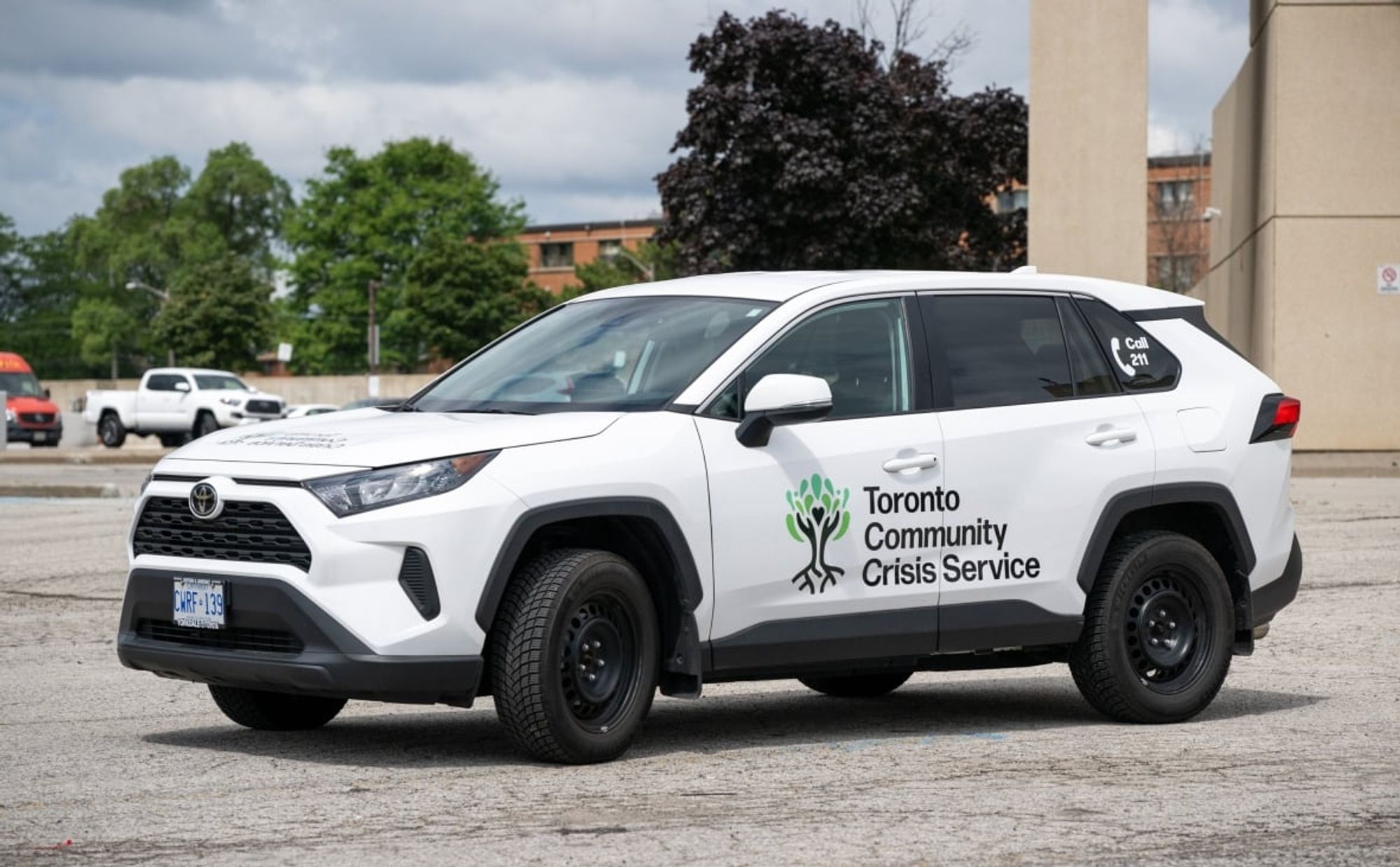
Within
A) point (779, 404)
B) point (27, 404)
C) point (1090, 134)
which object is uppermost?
point (1090, 134)

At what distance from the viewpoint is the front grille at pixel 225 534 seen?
6.52 meters

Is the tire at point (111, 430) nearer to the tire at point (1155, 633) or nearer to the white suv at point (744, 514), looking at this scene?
the white suv at point (744, 514)

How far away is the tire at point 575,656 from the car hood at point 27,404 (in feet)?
161

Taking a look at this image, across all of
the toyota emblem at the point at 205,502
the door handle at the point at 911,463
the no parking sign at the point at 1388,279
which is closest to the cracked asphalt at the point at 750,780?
the toyota emblem at the point at 205,502

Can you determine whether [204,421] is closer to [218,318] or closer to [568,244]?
[218,318]

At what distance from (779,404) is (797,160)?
31024 mm

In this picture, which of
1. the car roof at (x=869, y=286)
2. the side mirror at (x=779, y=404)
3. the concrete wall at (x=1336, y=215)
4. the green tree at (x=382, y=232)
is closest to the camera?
the side mirror at (x=779, y=404)

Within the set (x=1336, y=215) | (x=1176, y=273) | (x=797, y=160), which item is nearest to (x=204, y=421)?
(x=797, y=160)

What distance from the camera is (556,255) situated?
130m

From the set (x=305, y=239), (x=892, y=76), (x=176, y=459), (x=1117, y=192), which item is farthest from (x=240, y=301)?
(x=176, y=459)

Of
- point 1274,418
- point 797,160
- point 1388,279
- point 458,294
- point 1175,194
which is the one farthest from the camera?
point 458,294

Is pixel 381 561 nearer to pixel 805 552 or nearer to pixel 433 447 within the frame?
pixel 433 447

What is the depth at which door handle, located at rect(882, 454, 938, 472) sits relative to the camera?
293 inches

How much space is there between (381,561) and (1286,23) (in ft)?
80.7
